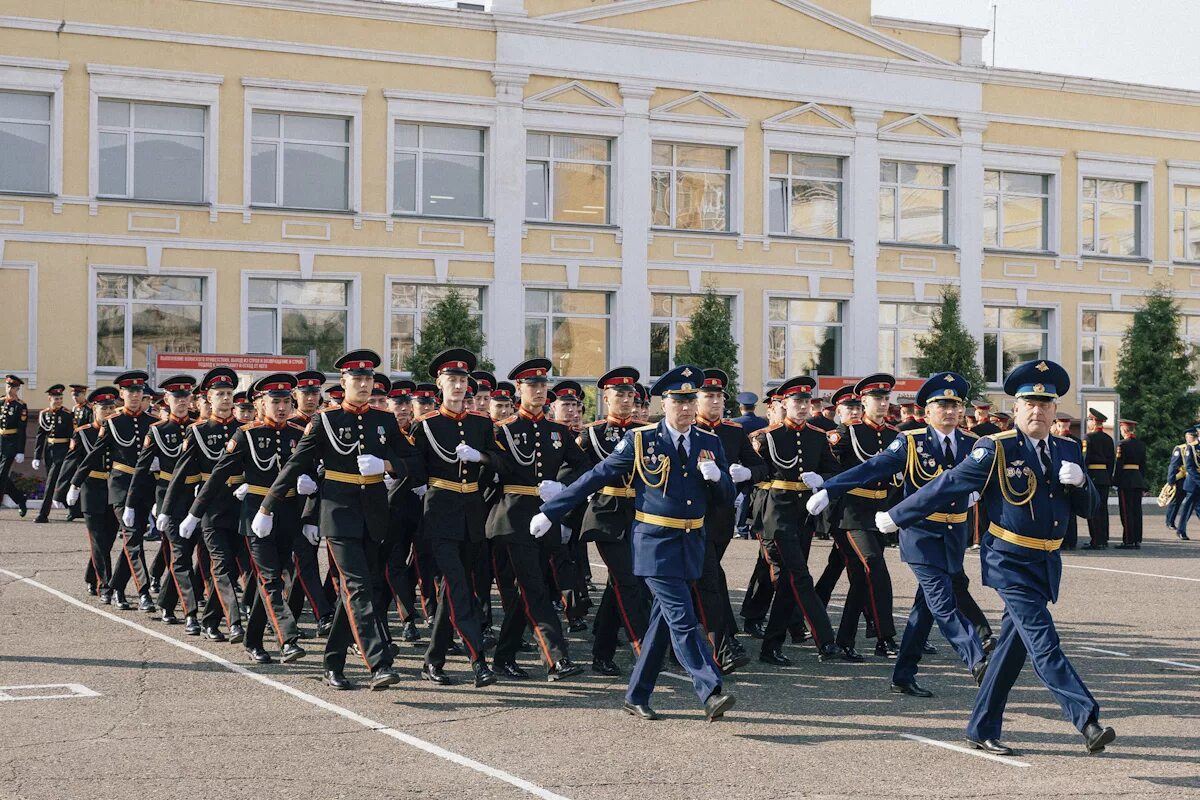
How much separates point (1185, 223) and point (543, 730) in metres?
35.6

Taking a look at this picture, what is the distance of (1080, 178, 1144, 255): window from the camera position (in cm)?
3838

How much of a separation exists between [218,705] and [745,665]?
12.3 feet

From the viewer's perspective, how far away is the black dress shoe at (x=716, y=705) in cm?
841

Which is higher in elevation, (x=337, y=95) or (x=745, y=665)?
(x=337, y=95)

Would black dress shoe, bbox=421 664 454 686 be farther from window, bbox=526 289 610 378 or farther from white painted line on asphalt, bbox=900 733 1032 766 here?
window, bbox=526 289 610 378

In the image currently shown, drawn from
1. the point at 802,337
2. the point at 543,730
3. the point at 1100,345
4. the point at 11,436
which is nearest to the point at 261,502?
the point at 543,730

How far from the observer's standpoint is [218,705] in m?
9.11

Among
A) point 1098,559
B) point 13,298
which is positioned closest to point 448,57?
point 13,298

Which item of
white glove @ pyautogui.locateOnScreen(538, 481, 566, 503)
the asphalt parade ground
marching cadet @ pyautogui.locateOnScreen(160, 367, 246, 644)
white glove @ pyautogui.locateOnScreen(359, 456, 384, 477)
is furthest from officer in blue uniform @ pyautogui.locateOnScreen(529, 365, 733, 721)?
marching cadet @ pyautogui.locateOnScreen(160, 367, 246, 644)

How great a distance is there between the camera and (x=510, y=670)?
412 inches

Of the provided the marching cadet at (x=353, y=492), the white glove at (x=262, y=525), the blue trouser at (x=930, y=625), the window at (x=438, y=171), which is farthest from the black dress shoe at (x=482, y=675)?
the window at (x=438, y=171)

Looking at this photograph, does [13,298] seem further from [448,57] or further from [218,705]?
[218,705]

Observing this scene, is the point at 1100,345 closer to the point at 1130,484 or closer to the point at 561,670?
the point at 1130,484

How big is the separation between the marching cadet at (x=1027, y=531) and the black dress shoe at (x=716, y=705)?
133 centimetres
